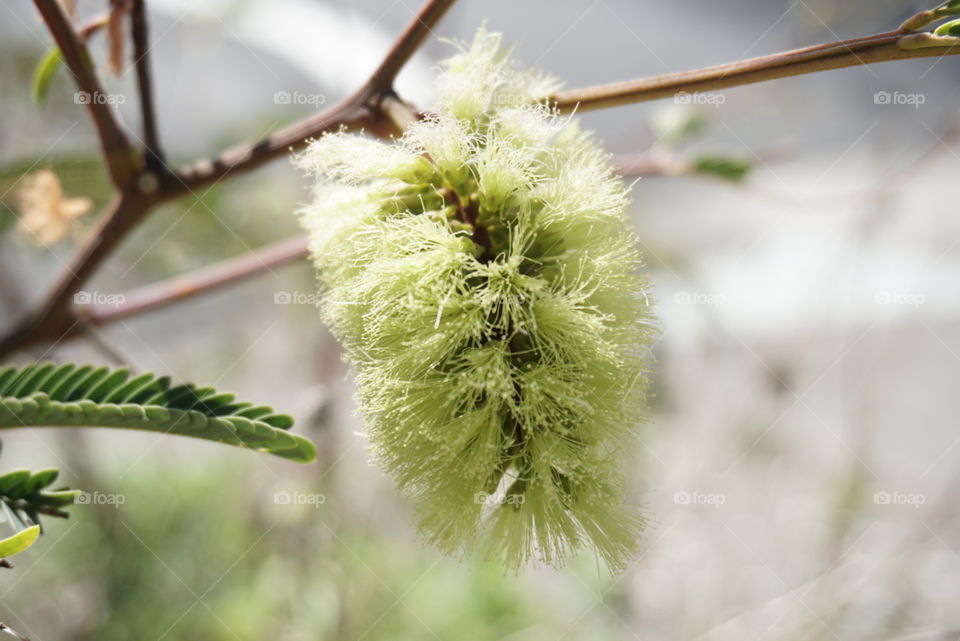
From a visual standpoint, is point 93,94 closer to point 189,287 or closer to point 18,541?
point 189,287

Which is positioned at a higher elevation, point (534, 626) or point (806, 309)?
point (806, 309)

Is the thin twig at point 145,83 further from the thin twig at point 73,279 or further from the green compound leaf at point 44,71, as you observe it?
the green compound leaf at point 44,71

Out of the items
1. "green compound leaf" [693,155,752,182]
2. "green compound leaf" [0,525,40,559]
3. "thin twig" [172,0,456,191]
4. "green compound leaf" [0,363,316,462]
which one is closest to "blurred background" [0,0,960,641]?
"green compound leaf" [693,155,752,182]

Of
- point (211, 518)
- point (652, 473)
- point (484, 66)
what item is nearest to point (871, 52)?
point (484, 66)

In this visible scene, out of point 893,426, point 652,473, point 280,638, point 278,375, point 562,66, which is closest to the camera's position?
point 280,638

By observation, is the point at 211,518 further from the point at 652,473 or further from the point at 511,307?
the point at 511,307

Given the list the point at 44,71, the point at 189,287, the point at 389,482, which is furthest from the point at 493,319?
the point at 389,482

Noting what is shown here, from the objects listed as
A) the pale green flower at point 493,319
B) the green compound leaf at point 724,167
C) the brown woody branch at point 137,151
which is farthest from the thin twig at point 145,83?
the green compound leaf at point 724,167
